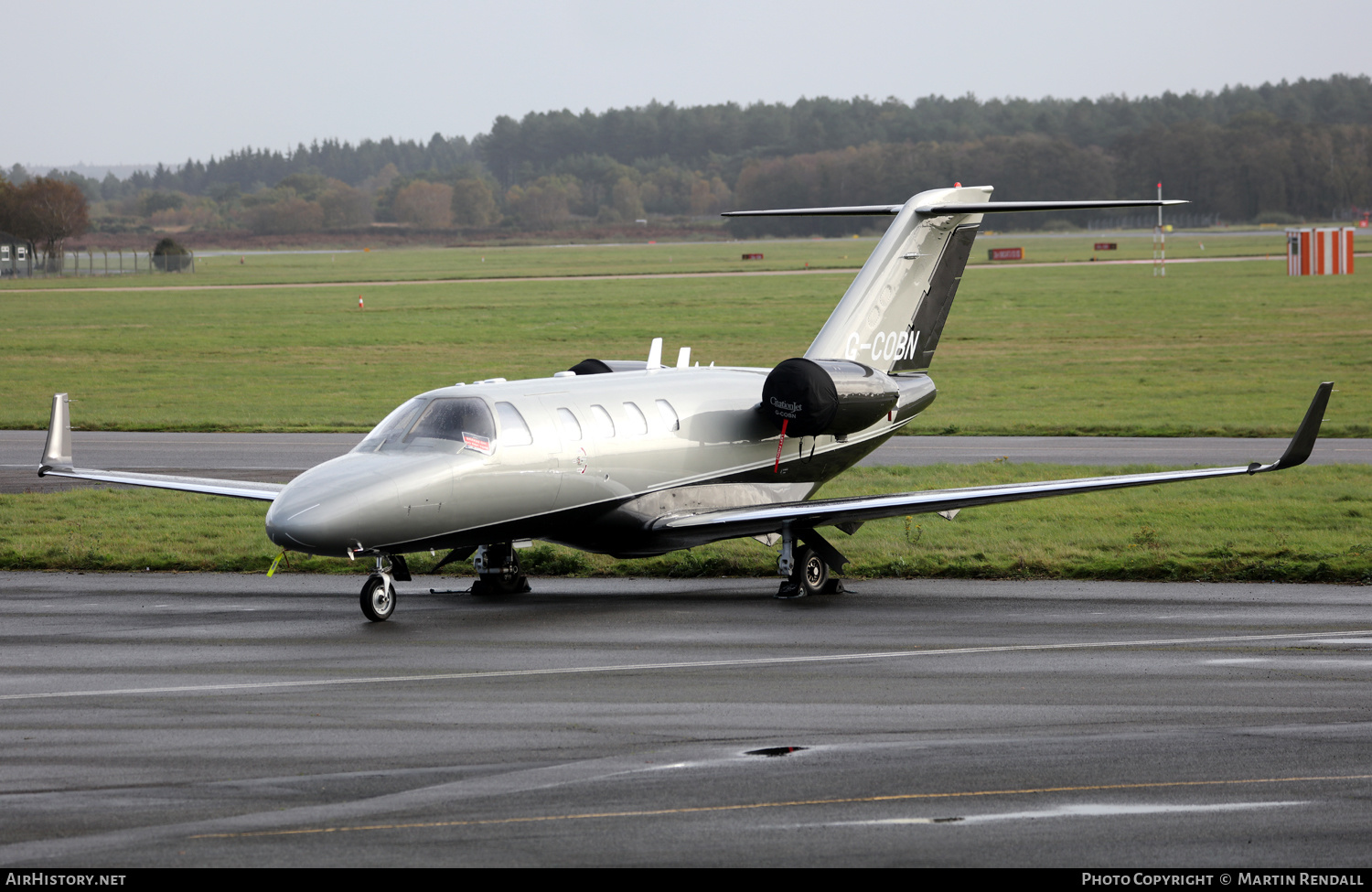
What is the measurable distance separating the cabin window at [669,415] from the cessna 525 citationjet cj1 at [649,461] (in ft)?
0.10

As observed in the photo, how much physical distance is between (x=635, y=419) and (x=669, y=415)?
25.3 inches

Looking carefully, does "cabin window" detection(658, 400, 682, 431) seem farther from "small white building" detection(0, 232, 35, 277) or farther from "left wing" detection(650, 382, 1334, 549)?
"small white building" detection(0, 232, 35, 277)

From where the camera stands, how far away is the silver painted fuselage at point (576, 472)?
17.0 meters

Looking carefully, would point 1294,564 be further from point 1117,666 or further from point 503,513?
point 503,513

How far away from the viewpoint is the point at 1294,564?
20406mm

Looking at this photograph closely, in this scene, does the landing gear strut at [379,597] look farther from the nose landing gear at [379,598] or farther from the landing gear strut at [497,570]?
the landing gear strut at [497,570]

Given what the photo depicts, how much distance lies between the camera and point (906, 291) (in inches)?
939

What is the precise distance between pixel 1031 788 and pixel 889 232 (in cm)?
1444

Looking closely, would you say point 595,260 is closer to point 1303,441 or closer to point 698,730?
point 1303,441

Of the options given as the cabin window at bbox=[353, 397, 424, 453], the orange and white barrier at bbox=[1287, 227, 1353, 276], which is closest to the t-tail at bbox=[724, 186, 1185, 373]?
the cabin window at bbox=[353, 397, 424, 453]

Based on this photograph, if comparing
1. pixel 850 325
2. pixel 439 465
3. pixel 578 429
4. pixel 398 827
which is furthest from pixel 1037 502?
pixel 398 827

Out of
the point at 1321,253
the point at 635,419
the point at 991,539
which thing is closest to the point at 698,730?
the point at 635,419

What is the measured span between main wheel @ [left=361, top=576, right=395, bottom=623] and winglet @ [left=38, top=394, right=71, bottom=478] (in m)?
6.01

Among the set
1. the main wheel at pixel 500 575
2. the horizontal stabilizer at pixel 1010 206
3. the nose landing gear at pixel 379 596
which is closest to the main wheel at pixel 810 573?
the main wheel at pixel 500 575
